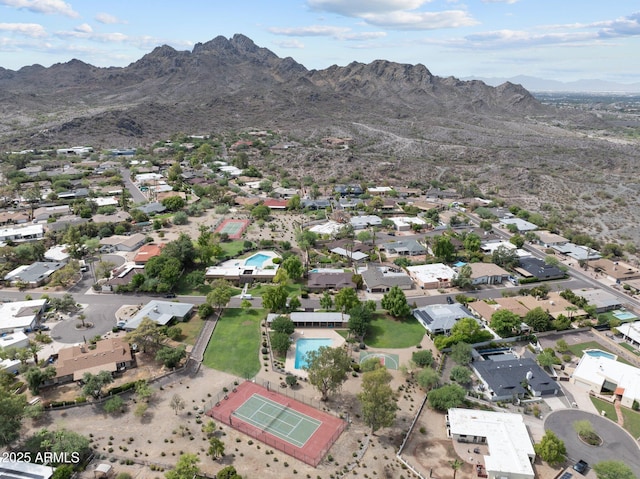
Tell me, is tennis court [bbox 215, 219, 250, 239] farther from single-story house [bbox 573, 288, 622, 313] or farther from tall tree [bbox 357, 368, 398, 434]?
single-story house [bbox 573, 288, 622, 313]

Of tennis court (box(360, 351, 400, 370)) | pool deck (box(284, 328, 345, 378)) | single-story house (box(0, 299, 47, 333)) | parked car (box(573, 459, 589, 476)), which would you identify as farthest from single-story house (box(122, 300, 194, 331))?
parked car (box(573, 459, 589, 476))

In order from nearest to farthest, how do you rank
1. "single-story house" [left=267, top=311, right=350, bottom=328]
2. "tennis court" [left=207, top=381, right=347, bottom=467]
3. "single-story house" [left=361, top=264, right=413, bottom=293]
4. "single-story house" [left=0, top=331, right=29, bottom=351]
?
"tennis court" [left=207, top=381, right=347, bottom=467] → "single-story house" [left=0, top=331, right=29, bottom=351] → "single-story house" [left=267, top=311, right=350, bottom=328] → "single-story house" [left=361, top=264, right=413, bottom=293]

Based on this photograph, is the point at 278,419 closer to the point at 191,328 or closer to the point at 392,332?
the point at 191,328

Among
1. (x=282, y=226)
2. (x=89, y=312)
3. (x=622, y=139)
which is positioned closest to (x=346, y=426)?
(x=89, y=312)

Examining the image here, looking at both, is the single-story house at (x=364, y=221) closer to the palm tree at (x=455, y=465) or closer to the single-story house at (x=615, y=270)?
the single-story house at (x=615, y=270)

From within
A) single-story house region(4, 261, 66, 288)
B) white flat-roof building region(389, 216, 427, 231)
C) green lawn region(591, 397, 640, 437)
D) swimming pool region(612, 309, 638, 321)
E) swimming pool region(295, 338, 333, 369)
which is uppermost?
white flat-roof building region(389, 216, 427, 231)

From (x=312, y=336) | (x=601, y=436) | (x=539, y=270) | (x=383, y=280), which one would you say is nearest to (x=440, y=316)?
(x=383, y=280)
